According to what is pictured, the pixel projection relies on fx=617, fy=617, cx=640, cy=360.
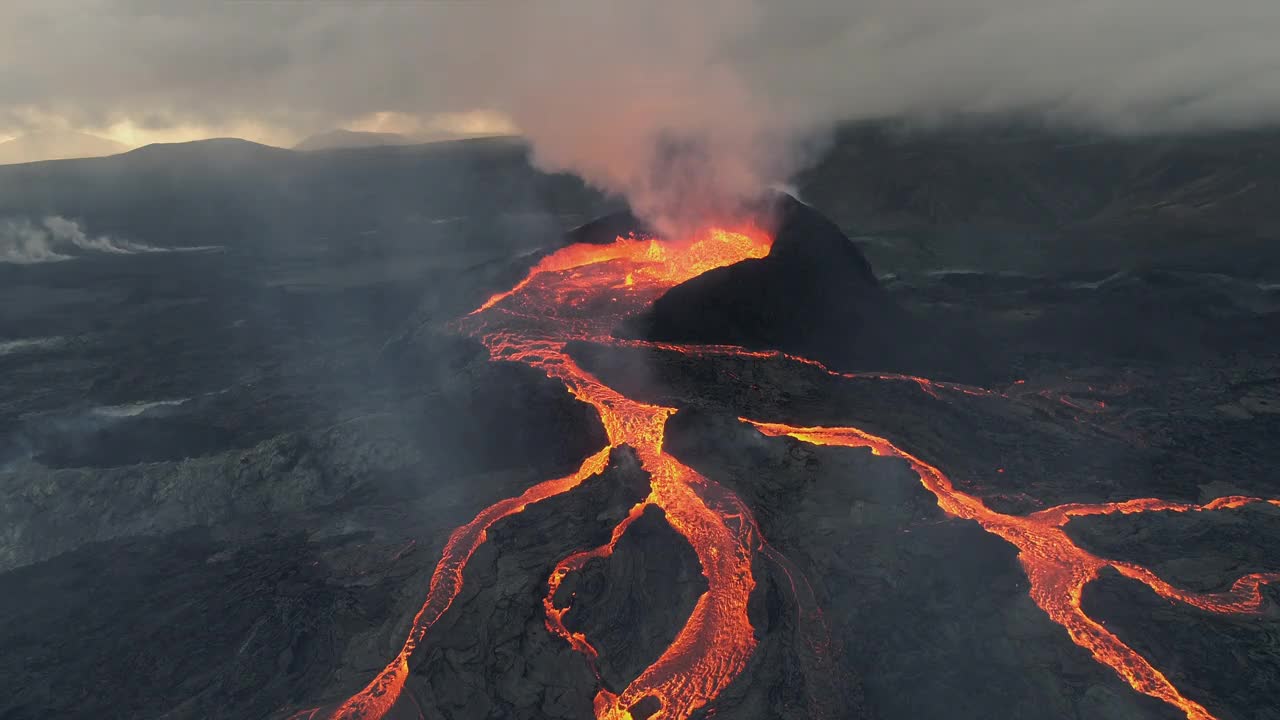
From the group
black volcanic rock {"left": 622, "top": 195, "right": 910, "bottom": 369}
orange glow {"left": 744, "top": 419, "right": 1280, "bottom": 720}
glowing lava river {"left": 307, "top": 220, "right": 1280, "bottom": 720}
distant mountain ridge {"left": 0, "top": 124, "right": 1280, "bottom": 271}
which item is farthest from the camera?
distant mountain ridge {"left": 0, "top": 124, "right": 1280, "bottom": 271}

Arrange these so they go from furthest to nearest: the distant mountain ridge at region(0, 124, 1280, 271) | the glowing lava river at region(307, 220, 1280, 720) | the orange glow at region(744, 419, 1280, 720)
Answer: the distant mountain ridge at region(0, 124, 1280, 271) → the orange glow at region(744, 419, 1280, 720) → the glowing lava river at region(307, 220, 1280, 720)

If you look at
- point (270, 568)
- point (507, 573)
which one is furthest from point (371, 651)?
point (270, 568)

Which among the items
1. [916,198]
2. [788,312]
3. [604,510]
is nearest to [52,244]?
[604,510]

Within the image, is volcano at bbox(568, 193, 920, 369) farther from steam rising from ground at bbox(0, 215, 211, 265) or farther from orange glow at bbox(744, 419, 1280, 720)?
steam rising from ground at bbox(0, 215, 211, 265)

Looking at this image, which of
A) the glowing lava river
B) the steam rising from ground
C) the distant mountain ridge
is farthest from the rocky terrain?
the steam rising from ground

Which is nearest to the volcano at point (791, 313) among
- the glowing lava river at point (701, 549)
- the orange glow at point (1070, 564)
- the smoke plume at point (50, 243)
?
the glowing lava river at point (701, 549)

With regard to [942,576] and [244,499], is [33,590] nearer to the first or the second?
[244,499]

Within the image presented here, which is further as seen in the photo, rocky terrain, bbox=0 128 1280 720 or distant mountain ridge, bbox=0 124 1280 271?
distant mountain ridge, bbox=0 124 1280 271

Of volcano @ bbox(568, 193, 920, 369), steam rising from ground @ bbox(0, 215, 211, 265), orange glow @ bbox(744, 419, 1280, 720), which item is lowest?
orange glow @ bbox(744, 419, 1280, 720)

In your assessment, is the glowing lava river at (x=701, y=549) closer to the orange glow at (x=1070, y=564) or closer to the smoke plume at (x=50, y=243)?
the orange glow at (x=1070, y=564)
